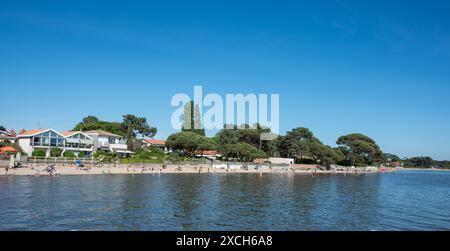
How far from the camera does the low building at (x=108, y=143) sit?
8378 centimetres

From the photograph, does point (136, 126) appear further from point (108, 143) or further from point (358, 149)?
point (358, 149)

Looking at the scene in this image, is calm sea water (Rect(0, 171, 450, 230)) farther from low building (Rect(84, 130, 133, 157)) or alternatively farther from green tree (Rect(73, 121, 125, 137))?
green tree (Rect(73, 121, 125, 137))

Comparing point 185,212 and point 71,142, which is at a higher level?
point 71,142

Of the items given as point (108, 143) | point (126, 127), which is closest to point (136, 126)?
point (126, 127)

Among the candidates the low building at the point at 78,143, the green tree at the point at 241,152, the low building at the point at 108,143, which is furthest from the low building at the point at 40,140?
the green tree at the point at 241,152

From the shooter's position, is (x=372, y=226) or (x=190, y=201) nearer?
(x=372, y=226)

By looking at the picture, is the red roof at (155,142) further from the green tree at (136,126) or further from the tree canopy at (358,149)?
the tree canopy at (358,149)

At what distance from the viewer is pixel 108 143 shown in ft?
284

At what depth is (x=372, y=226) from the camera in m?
24.6

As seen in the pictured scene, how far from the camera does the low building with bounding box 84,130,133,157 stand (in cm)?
8378

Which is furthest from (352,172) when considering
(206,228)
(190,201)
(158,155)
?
(206,228)
